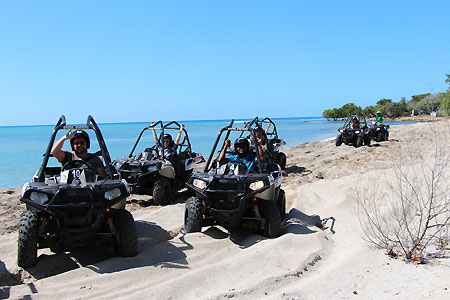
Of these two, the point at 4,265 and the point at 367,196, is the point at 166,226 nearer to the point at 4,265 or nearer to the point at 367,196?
the point at 4,265

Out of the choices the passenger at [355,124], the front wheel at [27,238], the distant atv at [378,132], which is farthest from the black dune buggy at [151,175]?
the distant atv at [378,132]

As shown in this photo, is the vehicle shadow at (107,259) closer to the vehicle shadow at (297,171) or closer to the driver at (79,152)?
the driver at (79,152)

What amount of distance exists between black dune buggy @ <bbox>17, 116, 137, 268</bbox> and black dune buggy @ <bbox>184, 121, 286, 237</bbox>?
1.17 m

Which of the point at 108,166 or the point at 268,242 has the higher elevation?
the point at 108,166

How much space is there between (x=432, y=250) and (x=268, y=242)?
2070mm

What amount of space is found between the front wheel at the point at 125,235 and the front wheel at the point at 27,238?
3.05 ft

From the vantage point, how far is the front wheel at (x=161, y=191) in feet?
28.8

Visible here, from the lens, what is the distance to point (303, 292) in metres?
4.03

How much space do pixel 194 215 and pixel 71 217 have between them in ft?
6.11

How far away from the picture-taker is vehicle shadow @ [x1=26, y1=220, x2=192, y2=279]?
484cm

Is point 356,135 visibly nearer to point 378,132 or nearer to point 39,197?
point 378,132

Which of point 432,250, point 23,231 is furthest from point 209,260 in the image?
point 432,250

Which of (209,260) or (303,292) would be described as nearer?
(303,292)

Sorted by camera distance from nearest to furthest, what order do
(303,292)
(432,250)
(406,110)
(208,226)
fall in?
(303,292), (432,250), (208,226), (406,110)
